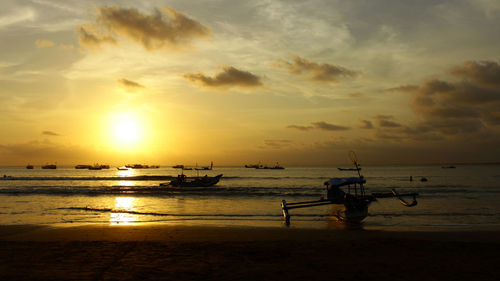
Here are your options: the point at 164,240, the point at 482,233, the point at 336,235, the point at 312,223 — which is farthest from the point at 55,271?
the point at 482,233

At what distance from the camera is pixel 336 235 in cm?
1500

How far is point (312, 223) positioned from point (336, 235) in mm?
4193

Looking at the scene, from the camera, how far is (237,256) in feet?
34.4

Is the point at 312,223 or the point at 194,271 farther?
the point at 312,223

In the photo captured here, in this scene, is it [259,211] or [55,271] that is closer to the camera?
[55,271]

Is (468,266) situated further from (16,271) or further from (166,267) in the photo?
(16,271)

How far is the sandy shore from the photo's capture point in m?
8.47

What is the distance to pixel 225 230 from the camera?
1630 centimetres

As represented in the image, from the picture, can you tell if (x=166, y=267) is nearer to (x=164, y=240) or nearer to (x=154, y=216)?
(x=164, y=240)

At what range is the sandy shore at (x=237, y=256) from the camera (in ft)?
27.8

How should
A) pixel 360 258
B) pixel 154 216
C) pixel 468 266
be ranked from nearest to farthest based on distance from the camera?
pixel 468 266
pixel 360 258
pixel 154 216

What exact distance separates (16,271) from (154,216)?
14486 millimetres

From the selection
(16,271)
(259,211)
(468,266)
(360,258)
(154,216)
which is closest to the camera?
(16,271)

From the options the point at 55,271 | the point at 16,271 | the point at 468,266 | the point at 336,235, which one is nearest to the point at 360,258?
the point at 468,266
